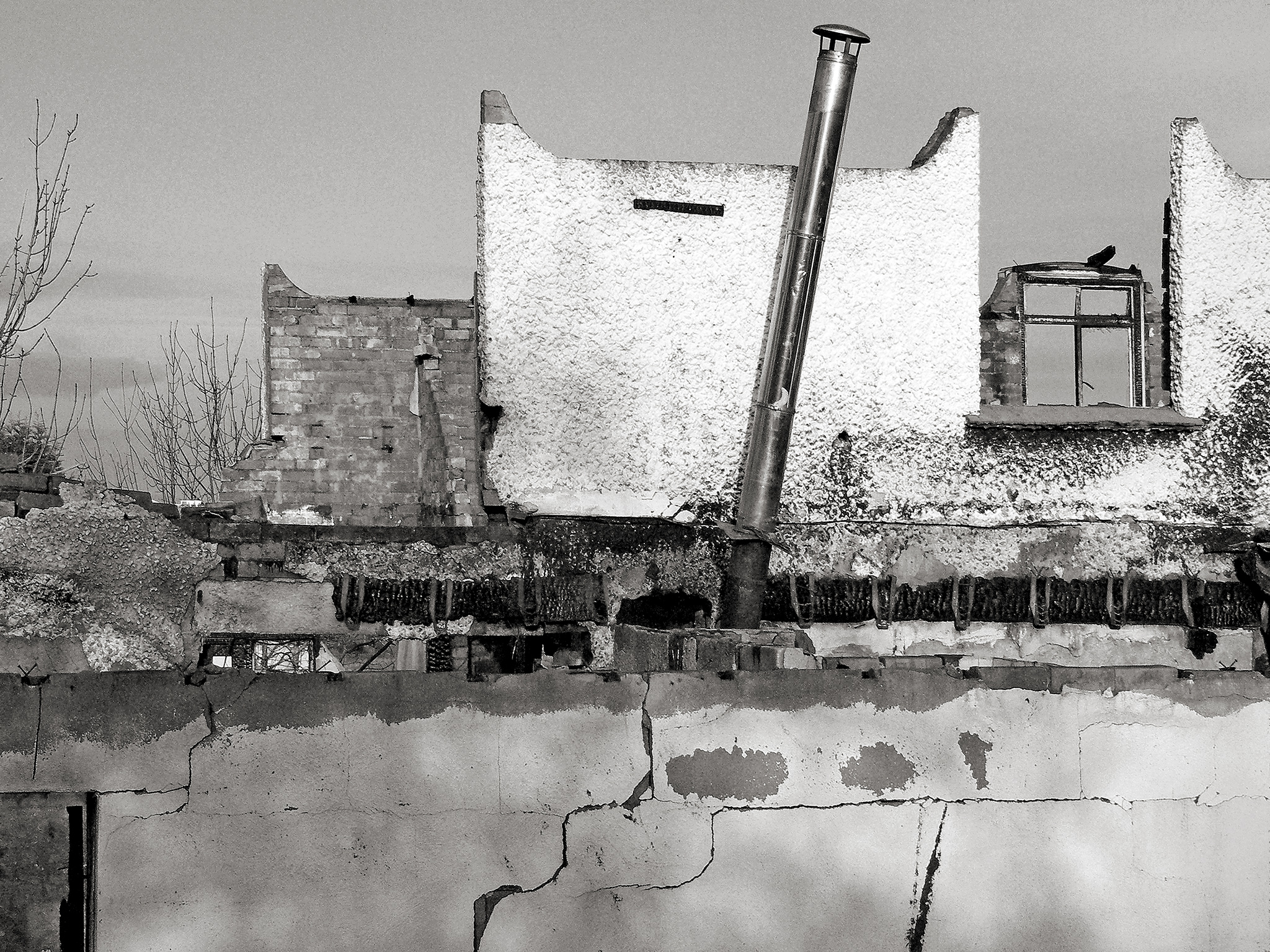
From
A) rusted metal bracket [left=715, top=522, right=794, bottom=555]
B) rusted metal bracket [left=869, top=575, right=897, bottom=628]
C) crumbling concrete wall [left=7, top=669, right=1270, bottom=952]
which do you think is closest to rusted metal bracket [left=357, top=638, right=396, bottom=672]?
rusted metal bracket [left=715, top=522, right=794, bottom=555]

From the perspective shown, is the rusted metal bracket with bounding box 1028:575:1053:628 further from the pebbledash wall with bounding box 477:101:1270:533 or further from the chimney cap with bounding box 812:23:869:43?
the chimney cap with bounding box 812:23:869:43

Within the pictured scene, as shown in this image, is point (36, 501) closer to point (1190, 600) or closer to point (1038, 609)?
point (1038, 609)

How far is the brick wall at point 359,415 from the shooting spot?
38.4 feet

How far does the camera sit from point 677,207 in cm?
919

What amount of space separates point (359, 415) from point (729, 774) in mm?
8553

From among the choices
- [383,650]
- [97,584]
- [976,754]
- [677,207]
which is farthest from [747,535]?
[976,754]

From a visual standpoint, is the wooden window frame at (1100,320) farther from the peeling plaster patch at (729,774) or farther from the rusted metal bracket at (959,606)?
the peeling plaster patch at (729,774)

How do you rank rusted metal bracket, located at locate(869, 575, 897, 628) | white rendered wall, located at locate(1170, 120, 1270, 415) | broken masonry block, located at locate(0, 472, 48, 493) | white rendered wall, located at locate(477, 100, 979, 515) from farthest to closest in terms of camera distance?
white rendered wall, located at locate(1170, 120, 1270, 415)
white rendered wall, located at locate(477, 100, 979, 515)
rusted metal bracket, located at locate(869, 575, 897, 628)
broken masonry block, located at locate(0, 472, 48, 493)

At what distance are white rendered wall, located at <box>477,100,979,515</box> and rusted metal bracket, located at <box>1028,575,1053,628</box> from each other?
1.36m

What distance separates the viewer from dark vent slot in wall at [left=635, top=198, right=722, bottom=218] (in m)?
9.12

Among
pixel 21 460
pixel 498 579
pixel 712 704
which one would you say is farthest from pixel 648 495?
pixel 712 704

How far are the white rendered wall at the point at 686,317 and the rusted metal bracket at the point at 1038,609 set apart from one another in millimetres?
1364

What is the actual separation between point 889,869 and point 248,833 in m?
2.18

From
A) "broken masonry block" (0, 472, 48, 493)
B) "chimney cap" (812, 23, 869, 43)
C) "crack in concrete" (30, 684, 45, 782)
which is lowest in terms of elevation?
"crack in concrete" (30, 684, 45, 782)
